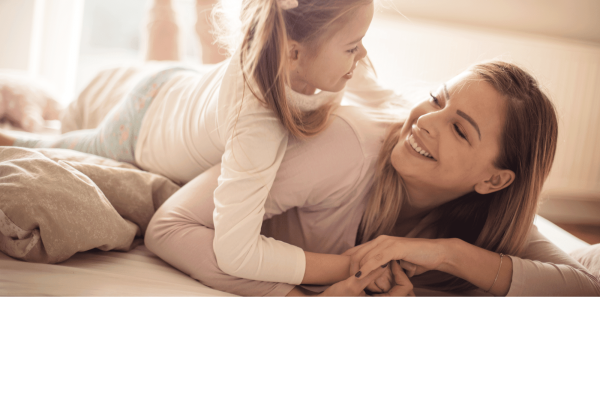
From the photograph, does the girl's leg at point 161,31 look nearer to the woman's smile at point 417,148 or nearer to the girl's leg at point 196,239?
the girl's leg at point 196,239

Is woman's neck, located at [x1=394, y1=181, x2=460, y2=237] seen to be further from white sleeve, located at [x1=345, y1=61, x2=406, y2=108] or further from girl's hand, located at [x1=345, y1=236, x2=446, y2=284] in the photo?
white sleeve, located at [x1=345, y1=61, x2=406, y2=108]

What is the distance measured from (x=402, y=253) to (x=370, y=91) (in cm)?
46

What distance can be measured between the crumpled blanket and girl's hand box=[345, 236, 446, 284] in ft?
1.40

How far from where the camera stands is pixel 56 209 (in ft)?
2.22

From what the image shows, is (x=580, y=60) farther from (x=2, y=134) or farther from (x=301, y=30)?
(x=2, y=134)

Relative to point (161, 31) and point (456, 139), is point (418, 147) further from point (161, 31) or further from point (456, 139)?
point (161, 31)

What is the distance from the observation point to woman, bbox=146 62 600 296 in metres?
0.75

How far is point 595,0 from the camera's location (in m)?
0.75

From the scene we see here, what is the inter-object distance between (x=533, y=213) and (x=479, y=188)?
0.11 meters

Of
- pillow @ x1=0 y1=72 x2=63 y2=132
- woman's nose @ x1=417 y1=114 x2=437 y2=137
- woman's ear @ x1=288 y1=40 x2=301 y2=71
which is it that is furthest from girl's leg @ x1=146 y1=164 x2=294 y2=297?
pillow @ x1=0 y1=72 x2=63 y2=132

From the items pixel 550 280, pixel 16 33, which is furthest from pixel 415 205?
pixel 16 33

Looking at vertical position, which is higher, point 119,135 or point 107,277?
point 119,135

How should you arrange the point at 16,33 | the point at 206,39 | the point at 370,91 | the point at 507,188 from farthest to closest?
1. the point at 16,33
2. the point at 206,39
3. the point at 370,91
4. the point at 507,188
